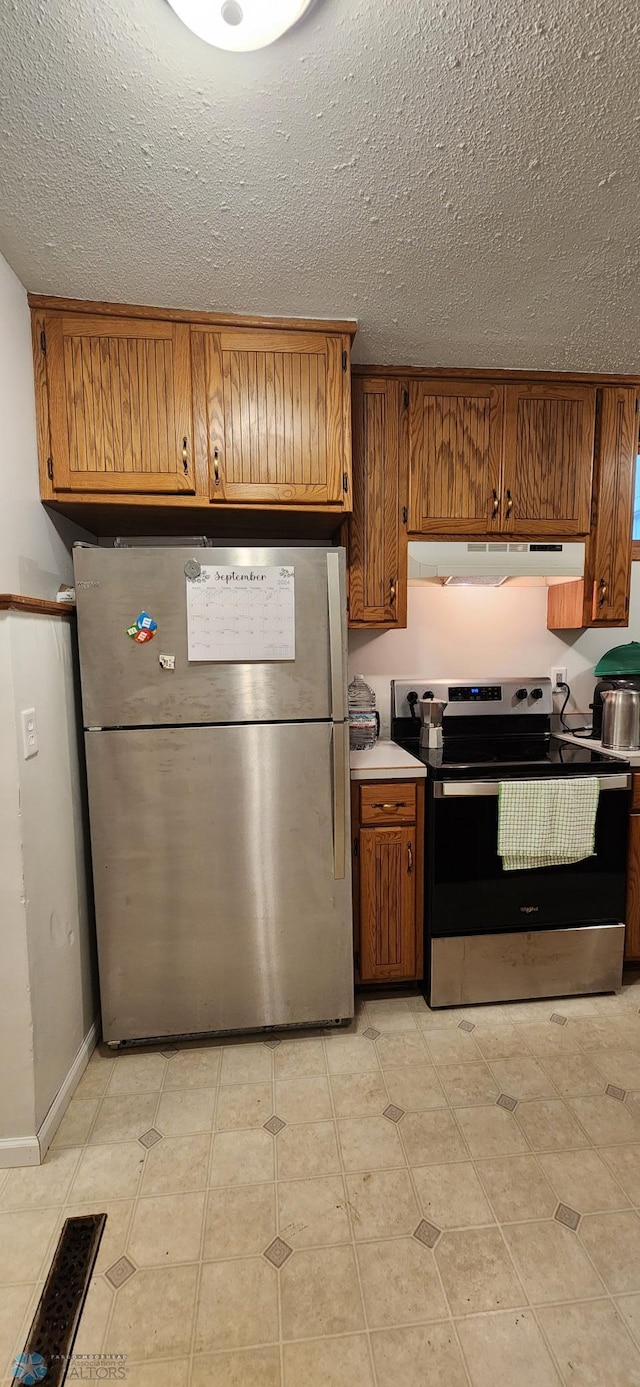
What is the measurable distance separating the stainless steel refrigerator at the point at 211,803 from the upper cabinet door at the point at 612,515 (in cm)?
126

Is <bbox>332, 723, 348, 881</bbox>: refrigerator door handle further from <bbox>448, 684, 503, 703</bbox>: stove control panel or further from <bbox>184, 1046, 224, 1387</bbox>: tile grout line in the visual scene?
<bbox>448, 684, 503, 703</bbox>: stove control panel

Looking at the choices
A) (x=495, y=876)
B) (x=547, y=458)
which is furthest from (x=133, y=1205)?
(x=547, y=458)

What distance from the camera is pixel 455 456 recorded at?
2236 millimetres

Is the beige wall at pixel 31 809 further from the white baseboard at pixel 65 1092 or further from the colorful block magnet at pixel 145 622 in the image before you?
the colorful block magnet at pixel 145 622

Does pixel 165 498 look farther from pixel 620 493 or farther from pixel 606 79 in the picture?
pixel 620 493

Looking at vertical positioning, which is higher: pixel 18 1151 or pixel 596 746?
pixel 596 746

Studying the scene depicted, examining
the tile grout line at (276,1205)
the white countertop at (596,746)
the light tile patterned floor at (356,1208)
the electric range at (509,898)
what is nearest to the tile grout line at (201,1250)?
the light tile patterned floor at (356,1208)

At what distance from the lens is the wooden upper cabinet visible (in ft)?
7.13

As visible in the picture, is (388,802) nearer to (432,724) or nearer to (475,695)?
(432,724)

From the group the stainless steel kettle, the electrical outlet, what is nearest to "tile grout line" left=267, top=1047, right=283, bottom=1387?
the electrical outlet

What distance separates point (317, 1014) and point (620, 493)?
2364mm

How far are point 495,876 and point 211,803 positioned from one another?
3.51ft

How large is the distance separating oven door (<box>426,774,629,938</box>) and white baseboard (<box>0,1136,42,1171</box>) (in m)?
1.36

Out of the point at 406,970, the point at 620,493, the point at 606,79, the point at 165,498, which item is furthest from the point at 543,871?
the point at 606,79
